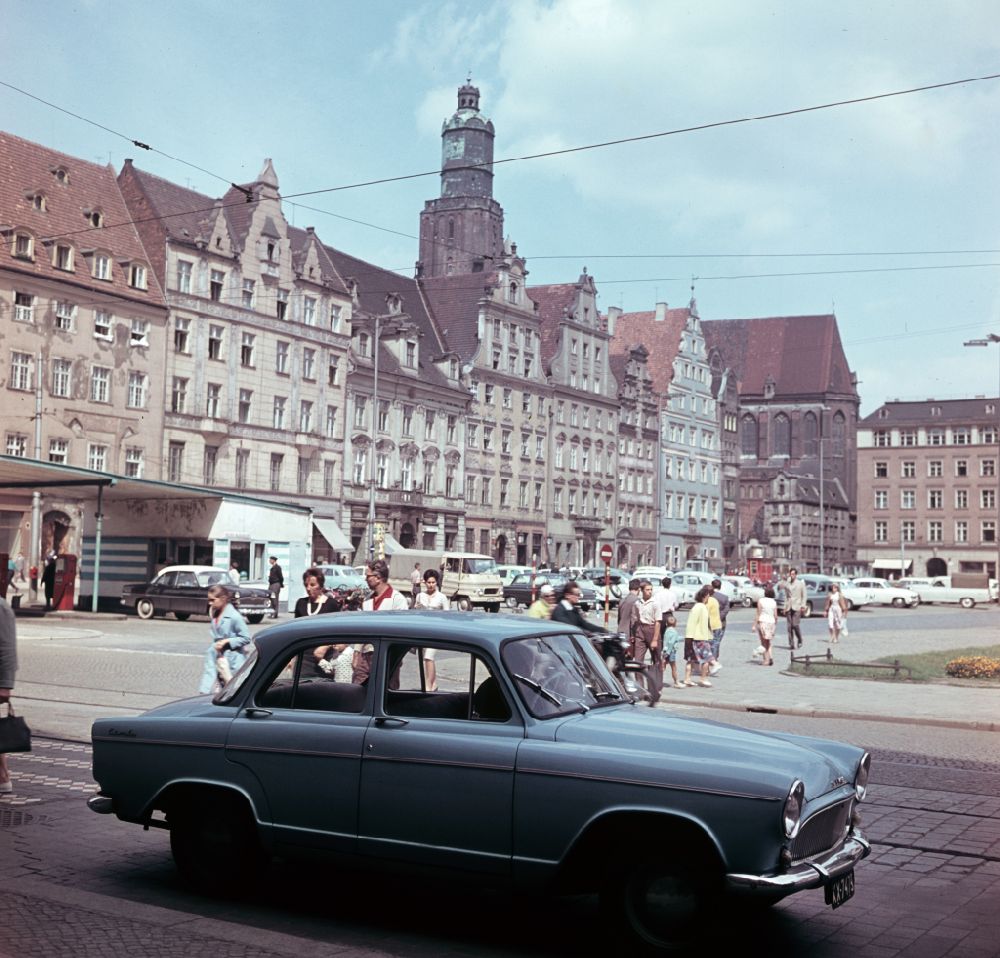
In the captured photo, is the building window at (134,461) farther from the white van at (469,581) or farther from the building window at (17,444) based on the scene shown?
the white van at (469,581)

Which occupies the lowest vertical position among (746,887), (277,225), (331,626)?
(746,887)

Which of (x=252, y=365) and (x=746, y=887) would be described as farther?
(x=252, y=365)

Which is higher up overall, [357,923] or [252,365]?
[252,365]

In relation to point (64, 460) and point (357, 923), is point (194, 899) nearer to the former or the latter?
point (357, 923)

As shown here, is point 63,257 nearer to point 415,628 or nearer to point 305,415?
point 305,415

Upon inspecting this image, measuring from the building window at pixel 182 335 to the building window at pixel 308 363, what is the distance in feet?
24.2

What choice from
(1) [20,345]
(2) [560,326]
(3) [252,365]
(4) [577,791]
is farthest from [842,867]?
(2) [560,326]

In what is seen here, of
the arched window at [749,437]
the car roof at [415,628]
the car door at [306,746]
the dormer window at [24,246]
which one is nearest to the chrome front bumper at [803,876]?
the car roof at [415,628]

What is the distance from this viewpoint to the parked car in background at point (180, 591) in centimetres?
3803

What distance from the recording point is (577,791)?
6113mm

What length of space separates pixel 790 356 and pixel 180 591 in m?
112

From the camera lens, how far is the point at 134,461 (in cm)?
5594

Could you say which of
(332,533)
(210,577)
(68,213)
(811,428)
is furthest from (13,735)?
(811,428)

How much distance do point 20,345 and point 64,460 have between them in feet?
16.1
